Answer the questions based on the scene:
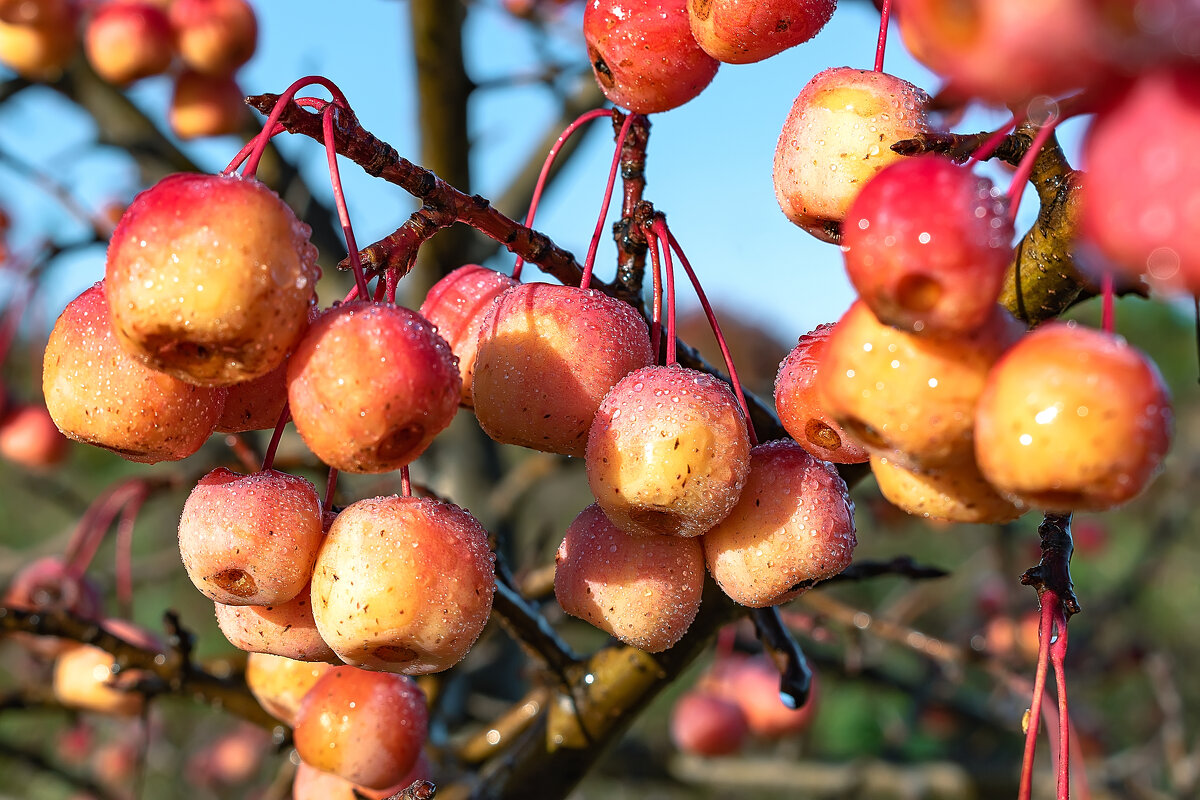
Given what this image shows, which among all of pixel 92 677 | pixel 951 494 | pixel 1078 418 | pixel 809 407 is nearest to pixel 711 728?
pixel 92 677

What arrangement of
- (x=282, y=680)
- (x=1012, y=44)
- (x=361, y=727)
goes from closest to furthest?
(x=1012, y=44) < (x=361, y=727) < (x=282, y=680)

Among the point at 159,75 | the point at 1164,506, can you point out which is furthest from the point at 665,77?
the point at 1164,506

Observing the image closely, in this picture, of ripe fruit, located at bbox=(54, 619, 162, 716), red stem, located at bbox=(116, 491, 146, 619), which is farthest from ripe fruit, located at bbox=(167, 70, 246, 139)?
ripe fruit, located at bbox=(54, 619, 162, 716)

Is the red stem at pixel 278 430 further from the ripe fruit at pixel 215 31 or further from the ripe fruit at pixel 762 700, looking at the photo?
the ripe fruit at pixel 762 700

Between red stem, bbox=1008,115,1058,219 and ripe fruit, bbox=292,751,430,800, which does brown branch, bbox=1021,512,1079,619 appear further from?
ripe fruit, bbox=292,751,430,800

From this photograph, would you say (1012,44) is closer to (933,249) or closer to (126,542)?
(933,249)

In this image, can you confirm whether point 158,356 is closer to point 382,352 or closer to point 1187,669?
point 382,352
